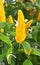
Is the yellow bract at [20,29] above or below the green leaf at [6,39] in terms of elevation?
above

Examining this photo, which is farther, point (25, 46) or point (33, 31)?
point (33, 31)

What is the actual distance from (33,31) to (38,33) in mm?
27

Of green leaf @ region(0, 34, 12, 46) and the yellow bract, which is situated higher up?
the yellow bract

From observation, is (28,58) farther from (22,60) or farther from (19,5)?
(19,5)

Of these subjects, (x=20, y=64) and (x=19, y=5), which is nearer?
(x=20, y=64)

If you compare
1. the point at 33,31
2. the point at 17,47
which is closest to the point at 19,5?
the point at 33,31

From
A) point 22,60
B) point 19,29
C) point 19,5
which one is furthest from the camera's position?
point 19,5

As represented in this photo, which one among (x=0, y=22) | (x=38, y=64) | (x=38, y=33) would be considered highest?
(x=0, y=22)

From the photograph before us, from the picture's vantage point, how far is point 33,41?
115 centimetres

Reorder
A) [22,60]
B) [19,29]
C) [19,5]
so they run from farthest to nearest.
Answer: [19,5]
[22,60]
[19,29]

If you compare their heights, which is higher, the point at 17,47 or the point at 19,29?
the point at 19,29

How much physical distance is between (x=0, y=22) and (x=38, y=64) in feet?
0.92

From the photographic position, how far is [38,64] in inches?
44.4

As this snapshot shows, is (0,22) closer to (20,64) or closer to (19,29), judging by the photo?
(19,29)
